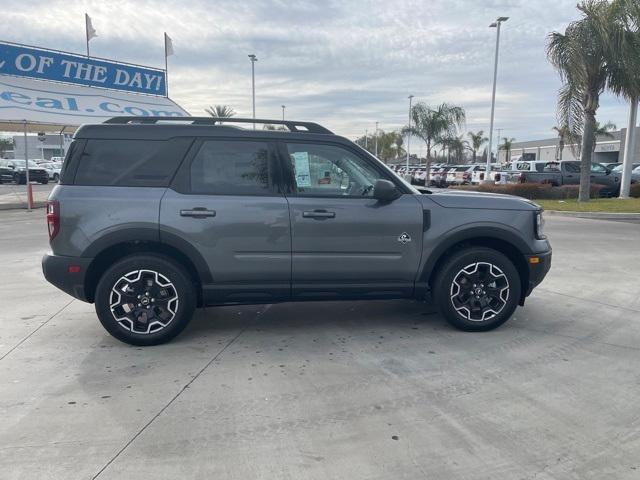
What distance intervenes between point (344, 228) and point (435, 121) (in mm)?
26101

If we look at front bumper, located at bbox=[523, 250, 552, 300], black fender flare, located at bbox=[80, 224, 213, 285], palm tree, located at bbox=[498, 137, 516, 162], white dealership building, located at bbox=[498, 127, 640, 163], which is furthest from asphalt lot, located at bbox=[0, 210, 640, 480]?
palm tree, located at bbox=[498, 137, 516, 162]

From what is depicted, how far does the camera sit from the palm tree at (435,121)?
1150 inches

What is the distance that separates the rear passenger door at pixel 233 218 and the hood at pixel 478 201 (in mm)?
1491

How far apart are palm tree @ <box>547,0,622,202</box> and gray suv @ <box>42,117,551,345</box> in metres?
13.8

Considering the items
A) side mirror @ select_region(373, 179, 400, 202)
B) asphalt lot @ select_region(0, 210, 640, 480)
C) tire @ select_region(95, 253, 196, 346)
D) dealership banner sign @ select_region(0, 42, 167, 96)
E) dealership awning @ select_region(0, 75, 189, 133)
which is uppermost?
dealership banner sign @ select_region(0, 42, 167, 96)

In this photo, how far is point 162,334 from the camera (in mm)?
4625

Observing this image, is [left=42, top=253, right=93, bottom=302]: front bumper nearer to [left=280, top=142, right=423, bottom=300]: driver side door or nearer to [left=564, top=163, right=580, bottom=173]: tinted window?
[left=280, top=142, right=423, bottom=300]: driver side door

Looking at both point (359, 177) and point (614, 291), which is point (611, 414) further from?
point (614, 291)

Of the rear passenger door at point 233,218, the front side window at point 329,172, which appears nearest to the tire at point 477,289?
the front side window at point 329,172

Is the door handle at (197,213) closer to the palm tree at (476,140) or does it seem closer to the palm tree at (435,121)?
the palm tree at (435,121)

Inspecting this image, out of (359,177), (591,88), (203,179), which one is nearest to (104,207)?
(203,179)

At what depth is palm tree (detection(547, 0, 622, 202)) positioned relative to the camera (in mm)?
15727

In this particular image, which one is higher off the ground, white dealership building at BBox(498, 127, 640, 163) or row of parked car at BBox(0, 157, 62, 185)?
white dealership building at BBox(498, 127, 640, 163)

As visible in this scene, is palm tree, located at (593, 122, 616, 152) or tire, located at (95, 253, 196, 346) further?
palm tree, located at (593, 122, 616, 152)
